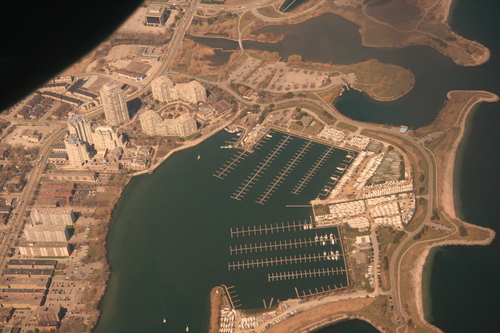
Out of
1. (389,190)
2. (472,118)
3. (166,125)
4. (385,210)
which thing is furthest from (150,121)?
(472,118)

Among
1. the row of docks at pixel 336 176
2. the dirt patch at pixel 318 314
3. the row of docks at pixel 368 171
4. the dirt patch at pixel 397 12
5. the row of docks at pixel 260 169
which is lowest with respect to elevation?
the row of docks at pixel 260 169

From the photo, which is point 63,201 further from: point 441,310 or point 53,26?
point 53,26

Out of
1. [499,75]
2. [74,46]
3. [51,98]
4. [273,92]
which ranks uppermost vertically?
[74,46]

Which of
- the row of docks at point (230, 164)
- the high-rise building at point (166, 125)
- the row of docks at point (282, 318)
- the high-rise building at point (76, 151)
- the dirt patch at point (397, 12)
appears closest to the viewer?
the row of docks at point (282, 318)

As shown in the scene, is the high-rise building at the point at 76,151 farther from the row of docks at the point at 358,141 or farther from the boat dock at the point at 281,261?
the row of docks at the point at 358,141

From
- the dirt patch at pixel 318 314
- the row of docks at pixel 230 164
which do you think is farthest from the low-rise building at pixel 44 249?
the dirt patch at pixel 318 314

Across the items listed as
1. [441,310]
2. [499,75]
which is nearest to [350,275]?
[441,310]

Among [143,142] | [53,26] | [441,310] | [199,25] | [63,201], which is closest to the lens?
[53,26]
